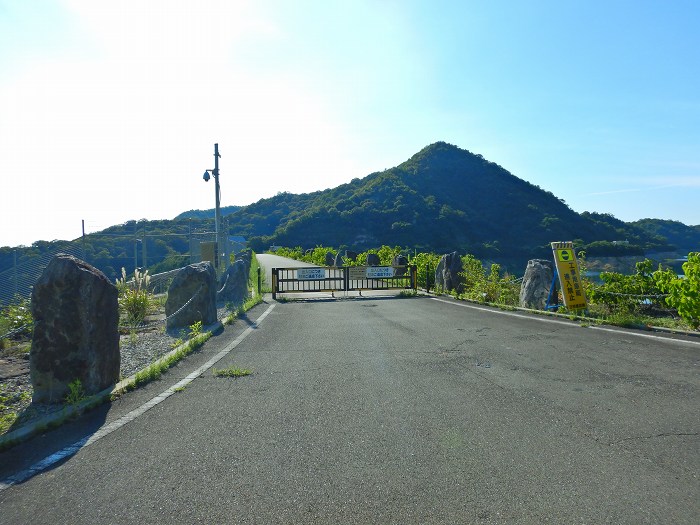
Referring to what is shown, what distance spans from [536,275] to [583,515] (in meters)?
10.7

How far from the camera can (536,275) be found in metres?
12.8

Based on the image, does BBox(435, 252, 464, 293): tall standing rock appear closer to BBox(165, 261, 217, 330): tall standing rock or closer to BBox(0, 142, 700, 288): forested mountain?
BBox(165, 261, 217, 330): tall standing rock

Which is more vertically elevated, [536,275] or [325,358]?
[536,275]

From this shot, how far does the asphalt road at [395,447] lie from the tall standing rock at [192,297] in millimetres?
3330

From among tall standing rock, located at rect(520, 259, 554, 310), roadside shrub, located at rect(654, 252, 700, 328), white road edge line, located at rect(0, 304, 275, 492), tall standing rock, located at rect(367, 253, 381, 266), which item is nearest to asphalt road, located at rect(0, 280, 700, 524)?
white road edge line, located at rect(0, 304, 275, 492)

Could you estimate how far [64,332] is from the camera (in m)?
5.20

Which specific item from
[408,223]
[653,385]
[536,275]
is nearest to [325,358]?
[653,385]

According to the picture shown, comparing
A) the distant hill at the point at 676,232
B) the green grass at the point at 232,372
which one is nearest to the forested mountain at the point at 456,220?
the distant hill at the point at 676,232

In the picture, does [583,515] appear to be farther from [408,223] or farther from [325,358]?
[408,223]

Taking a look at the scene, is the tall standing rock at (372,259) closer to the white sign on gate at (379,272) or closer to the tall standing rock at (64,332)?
the white sign on gate at (379,272)

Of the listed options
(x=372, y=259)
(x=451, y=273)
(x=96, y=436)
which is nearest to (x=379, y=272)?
(x=451, y=273)

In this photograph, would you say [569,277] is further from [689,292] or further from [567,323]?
[689,292]

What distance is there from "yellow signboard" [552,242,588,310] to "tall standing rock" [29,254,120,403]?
974 centimetres

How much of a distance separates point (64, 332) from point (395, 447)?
379 cm
